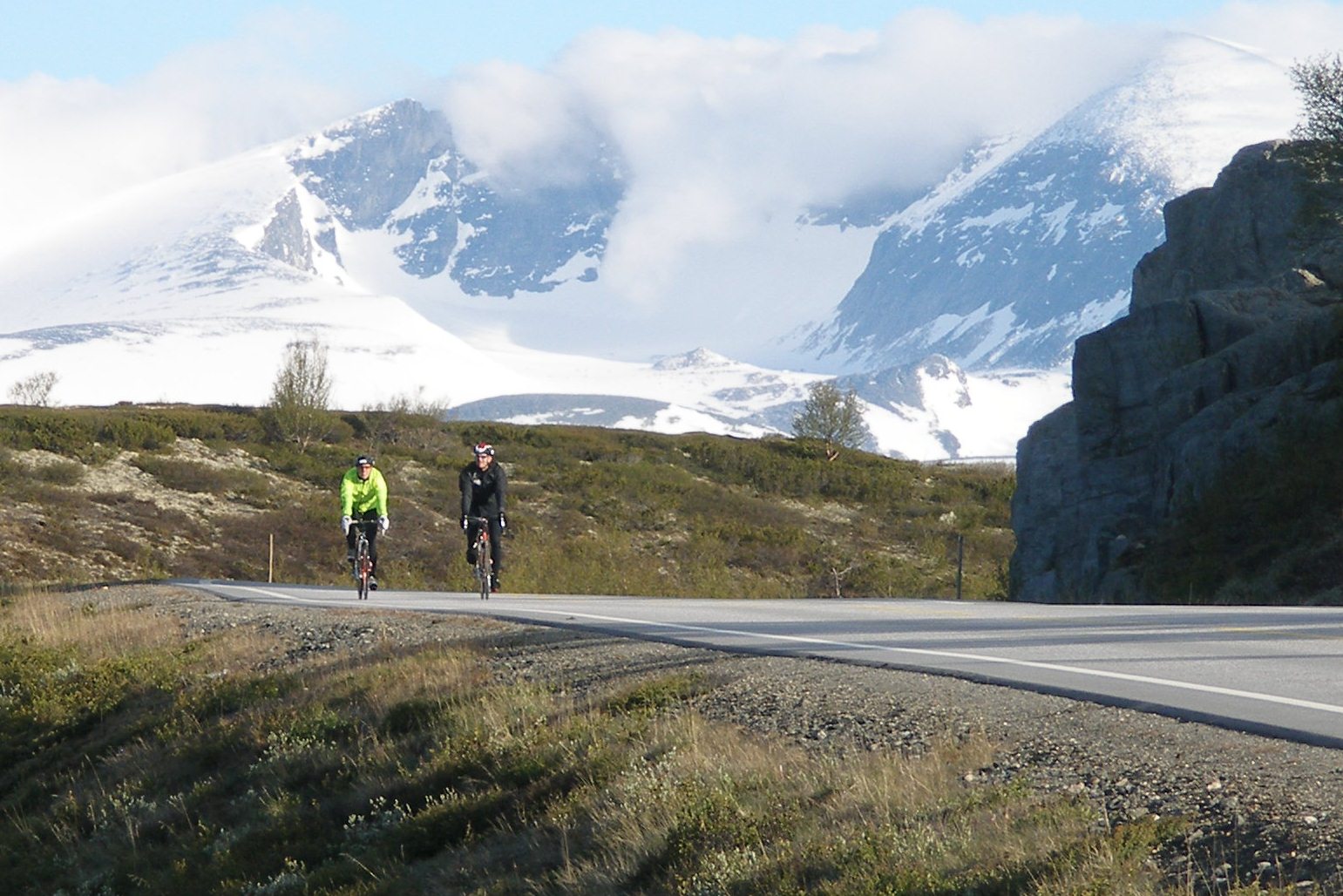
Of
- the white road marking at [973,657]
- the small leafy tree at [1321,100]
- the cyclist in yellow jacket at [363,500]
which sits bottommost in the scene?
the white road marking at [973,657]

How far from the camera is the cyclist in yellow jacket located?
22203 millimetres

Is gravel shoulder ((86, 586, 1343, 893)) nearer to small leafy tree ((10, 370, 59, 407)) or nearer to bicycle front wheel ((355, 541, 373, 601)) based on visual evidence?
bicycle front wheel ((355, 541, 373, 601))

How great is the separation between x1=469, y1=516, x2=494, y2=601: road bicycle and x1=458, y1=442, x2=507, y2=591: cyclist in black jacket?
0.03m

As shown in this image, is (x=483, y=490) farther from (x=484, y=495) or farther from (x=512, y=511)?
(x=512, y=511)

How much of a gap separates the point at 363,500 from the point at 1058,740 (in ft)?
49.1

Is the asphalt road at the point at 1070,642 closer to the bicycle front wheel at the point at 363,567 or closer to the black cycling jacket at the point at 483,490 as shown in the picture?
the black cycling jacket at the point at 483,490

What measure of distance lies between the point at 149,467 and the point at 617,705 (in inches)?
1593

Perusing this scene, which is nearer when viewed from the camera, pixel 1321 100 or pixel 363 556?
pixel 363 556

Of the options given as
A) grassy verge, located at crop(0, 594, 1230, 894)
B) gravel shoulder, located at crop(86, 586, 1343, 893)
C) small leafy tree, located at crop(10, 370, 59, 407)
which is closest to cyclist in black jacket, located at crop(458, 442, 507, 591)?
grassy verge, located at crop(0, 594, 1230, 894)

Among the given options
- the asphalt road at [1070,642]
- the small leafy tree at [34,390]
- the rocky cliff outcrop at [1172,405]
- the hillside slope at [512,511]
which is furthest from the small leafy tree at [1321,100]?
the small leafy tree at [34,390]

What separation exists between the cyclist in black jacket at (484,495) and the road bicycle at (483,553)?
0.10ft

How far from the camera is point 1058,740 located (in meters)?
8.80

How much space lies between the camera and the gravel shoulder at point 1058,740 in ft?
22.0

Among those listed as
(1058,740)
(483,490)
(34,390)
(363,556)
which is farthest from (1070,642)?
(34,390)
